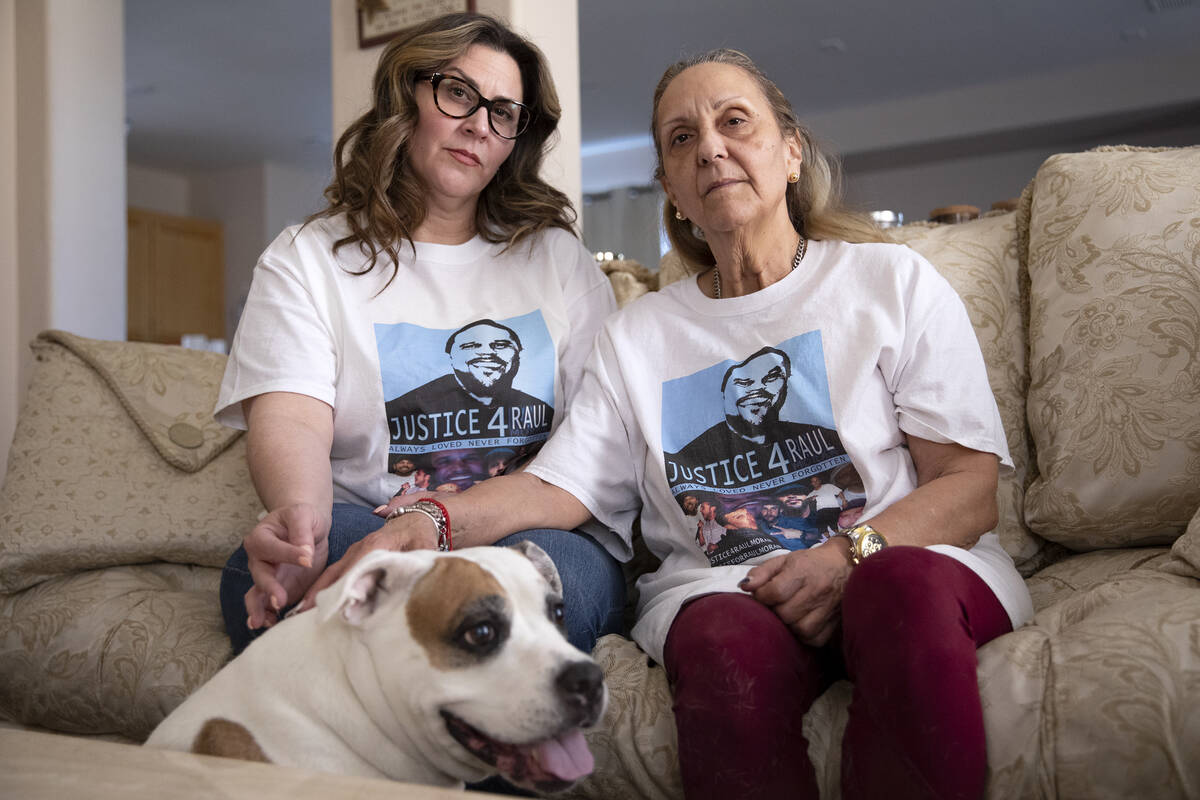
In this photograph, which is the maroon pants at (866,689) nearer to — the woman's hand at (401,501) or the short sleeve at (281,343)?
the woman's hand at (401,501)

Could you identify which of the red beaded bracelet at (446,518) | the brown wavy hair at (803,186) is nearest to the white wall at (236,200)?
the brown wavy hair at (803,186)

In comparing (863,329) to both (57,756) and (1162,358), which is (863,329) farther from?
(57,756)

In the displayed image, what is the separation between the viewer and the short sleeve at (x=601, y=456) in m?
1.44

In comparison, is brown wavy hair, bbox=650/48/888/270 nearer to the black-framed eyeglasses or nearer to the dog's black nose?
the black-framed eyeglasses

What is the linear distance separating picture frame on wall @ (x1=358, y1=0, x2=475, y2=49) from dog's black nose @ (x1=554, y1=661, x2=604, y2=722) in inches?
85.4

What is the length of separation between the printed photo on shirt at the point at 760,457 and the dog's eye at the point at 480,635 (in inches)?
18.9

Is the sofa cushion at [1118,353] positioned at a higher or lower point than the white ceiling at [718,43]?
lower

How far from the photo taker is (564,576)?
4.23ft

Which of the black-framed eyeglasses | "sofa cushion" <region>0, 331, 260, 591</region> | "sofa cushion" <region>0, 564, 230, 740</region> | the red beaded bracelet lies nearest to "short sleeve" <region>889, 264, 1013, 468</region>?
the red beaded bracelet

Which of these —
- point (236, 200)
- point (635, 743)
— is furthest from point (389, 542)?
point (236, 200)

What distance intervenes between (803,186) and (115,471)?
4.49 ft

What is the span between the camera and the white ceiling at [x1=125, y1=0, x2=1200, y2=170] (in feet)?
16.6

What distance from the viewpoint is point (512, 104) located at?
1.65 m

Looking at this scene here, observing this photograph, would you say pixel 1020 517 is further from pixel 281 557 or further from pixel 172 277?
pixel 172 277
